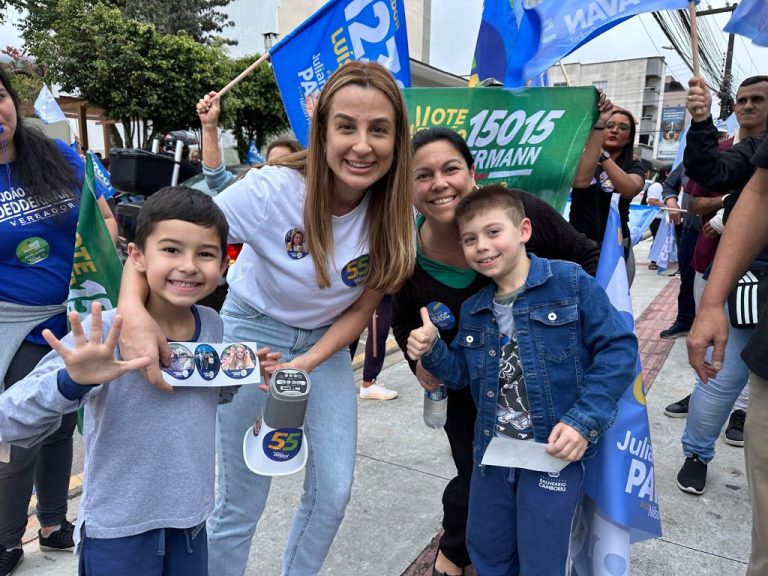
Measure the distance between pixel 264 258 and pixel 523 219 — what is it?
896mm

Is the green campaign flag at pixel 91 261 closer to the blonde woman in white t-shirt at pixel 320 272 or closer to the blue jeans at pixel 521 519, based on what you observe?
the blonde woman in white t-shirt at pixel 320 272

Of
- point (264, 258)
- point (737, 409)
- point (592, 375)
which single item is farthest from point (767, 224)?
point (737, 409)

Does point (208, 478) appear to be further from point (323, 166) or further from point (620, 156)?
point (620, 156)

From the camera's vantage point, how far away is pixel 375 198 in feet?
6.70

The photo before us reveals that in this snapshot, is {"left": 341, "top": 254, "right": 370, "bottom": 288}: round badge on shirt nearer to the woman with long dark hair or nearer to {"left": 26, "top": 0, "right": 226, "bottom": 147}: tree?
the woman with long dark hair

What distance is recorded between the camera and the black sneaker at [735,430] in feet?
11.3

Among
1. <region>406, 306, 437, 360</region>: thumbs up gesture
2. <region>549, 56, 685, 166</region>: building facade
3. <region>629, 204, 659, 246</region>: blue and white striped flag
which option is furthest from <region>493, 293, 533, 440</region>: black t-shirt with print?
<region>549, 56, 685, 166</region>: building facade

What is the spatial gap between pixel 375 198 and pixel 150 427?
3.46 feet

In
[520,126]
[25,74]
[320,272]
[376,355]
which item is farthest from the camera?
[25,74]

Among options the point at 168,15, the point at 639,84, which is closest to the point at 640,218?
the point at 168,15

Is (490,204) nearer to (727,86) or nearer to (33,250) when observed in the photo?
(33,250)

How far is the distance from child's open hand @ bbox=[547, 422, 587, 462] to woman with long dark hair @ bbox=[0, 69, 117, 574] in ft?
6.43

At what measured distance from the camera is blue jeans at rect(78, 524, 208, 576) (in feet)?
4.94

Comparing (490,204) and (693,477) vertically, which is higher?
(490,204)
